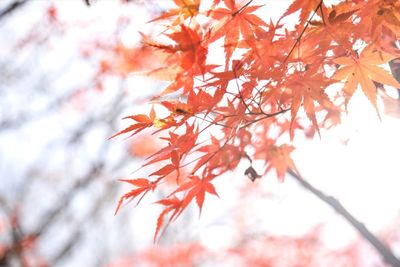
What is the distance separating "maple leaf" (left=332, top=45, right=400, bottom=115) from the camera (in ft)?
3.70

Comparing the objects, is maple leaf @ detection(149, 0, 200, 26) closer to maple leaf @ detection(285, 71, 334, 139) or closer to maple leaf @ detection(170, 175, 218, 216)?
maple leaf @ detection(285, 71, 334, 139)

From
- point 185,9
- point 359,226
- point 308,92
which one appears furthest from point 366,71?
point 359,226

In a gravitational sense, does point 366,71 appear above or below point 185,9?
below

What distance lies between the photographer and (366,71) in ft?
3.79

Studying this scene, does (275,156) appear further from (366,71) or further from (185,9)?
(185,9)

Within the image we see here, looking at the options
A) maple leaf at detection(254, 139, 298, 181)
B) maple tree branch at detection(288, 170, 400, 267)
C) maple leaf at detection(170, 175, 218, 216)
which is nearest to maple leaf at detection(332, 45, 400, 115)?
maple leaf at detection(170, 175, 218, 216)

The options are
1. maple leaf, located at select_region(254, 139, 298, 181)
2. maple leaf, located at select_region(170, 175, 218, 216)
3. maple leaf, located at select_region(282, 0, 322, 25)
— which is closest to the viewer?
maple leaf, located at select_region(282, 0, 322, 25)

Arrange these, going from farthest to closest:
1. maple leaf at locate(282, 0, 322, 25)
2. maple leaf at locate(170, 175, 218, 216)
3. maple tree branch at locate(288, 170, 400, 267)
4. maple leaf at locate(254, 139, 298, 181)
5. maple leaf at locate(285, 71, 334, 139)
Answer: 1. maple tree branch at locate(288, 170, 400, 267)
2. maple leaf at locate(254, 139, 298, 181)
3. maple leaf at locate(170, 175, 218, 216)
4. maple leaf at locate(285, 71, 334, 139)
5. maple leaf at locate(282, 0, 322, 25)

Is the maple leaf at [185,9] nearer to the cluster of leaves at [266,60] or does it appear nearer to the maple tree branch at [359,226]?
the cluster of leaves at [266,60]

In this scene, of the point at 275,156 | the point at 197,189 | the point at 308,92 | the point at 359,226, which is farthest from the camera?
the point at 359,226

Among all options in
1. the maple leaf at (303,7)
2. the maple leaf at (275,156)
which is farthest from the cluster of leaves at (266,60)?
the maple leaf at (275,156)

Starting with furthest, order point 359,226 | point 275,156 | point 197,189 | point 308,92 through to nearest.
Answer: point 359,226
point 275,156
point 197,189
point 308,92

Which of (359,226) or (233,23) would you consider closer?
(233,23)

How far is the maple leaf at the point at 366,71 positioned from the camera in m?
1.13
